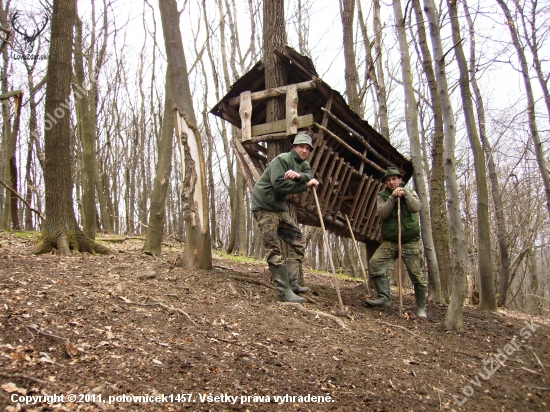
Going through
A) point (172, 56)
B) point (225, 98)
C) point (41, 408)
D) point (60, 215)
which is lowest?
point (41, 408)

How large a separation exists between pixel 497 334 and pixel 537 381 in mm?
1824

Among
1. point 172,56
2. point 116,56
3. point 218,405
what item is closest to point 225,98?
point 172,56

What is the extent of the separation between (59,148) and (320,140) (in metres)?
4.18

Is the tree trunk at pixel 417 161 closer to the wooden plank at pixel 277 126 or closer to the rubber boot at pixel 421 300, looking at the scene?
the rubber boot at pixel 421 300

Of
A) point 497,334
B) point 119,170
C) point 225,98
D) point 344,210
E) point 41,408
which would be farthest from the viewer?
point 119,170

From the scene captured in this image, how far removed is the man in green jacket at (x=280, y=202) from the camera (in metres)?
5.34

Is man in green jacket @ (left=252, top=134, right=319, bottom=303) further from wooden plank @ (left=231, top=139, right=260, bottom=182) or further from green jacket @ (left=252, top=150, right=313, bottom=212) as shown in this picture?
wooden plank @ (left=231, top=139, right=260, bottom=182)

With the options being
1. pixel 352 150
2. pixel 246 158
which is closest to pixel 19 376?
pixel 246 158

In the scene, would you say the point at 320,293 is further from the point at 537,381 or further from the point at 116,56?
the point at 116,56

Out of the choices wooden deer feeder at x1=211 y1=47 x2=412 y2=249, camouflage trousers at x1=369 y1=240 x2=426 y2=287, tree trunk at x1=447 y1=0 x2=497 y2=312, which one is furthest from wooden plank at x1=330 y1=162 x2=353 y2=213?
tree trunk at x1=447 y1=0 x2=497 y2=312

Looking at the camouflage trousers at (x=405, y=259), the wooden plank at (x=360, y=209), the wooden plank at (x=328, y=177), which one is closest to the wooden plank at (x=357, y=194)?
the wooden plank at (x=360, y=209)

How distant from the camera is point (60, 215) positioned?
6.50 m

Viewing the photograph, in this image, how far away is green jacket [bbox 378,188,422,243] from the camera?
6379 mm

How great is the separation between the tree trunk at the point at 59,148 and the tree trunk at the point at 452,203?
5.72 meters
